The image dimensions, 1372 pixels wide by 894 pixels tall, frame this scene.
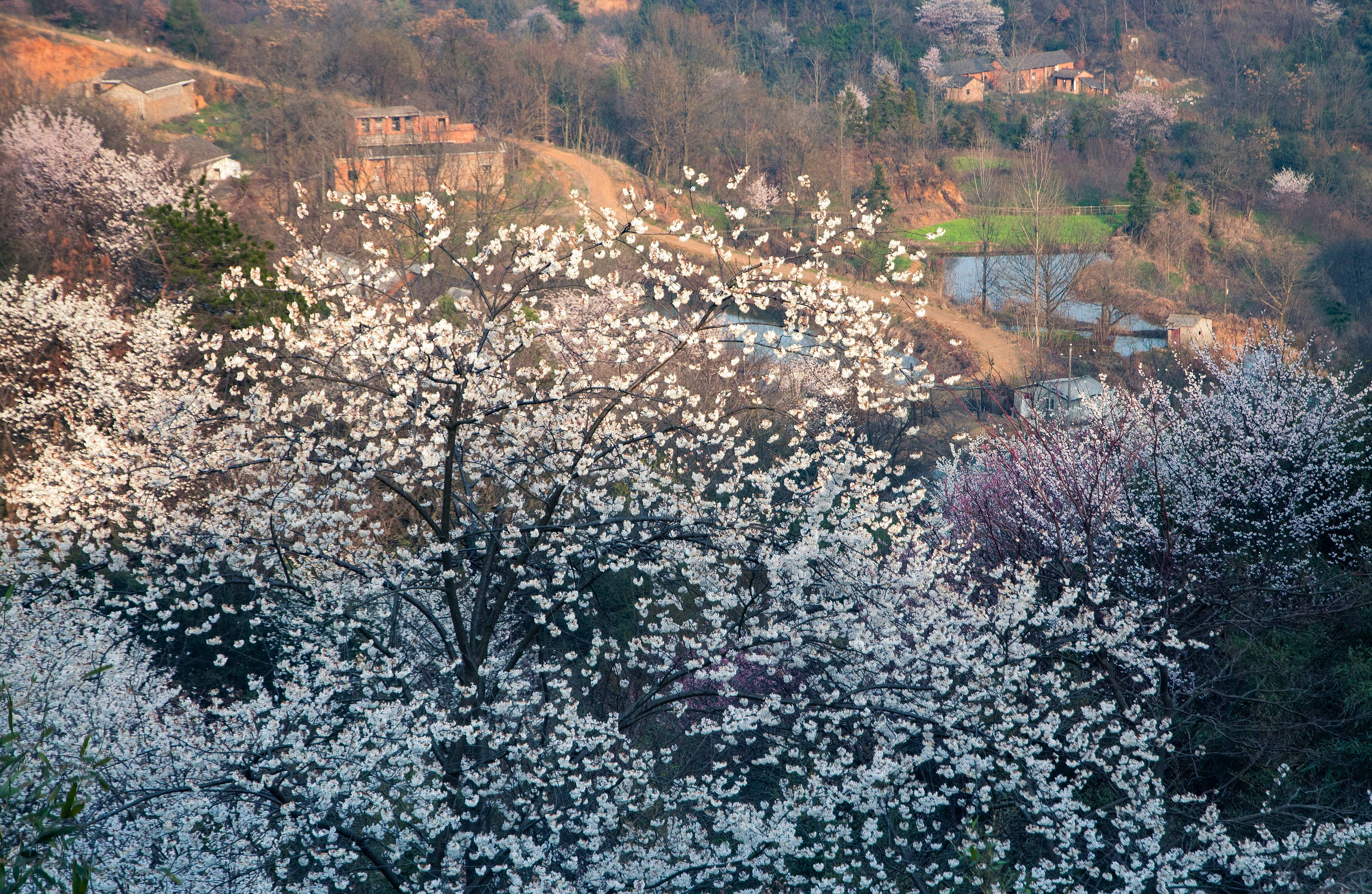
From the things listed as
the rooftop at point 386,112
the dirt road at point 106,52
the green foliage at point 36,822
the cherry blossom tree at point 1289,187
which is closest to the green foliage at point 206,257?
the green foliage at point 36,822

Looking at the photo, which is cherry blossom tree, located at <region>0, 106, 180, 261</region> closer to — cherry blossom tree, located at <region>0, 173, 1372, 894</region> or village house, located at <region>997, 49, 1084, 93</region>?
cherry blossom tree, located at <region>0, 173, 1372, 894</region>

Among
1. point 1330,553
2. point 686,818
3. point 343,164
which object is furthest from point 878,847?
point 343,164

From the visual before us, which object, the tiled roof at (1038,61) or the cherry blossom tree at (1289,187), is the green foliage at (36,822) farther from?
the tiled roof at (1038,61)

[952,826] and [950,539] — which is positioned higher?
[950,539]

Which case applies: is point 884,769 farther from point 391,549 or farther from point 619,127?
point 619,127

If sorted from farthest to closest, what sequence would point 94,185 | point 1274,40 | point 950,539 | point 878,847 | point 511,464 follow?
point 1274,40, point 94,185, point 950,539, point 878,847, point 511,464

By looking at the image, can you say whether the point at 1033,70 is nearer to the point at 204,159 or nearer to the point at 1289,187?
the point at 1289,187

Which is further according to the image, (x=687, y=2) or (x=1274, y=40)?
(x=687, y=2)

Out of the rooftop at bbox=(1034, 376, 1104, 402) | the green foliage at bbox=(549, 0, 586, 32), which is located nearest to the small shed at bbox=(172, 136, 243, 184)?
the rooftop at bbox=(1034, 376, 1104, 402)
